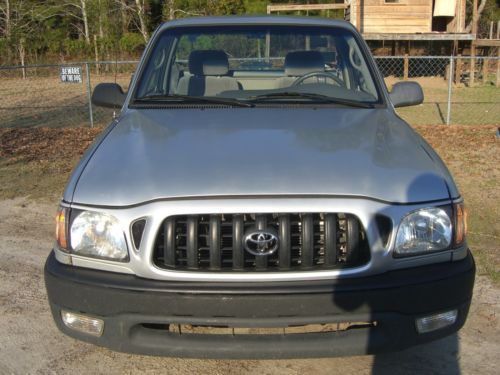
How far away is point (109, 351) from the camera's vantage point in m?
3.23

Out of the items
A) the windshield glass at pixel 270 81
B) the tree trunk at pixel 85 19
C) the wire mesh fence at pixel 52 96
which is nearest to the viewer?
the windshield glass at pixel 270 81

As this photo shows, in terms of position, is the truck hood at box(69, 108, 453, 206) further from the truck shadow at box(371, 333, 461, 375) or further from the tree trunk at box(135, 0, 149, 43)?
the tree trunk at box(135, 0, 149, 43)

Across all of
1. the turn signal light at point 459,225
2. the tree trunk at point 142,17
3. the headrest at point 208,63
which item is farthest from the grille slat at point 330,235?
the tree trunk at point 142,17

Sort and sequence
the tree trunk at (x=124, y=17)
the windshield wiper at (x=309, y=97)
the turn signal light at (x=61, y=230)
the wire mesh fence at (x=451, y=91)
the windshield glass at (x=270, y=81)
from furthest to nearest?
the tree trunk at (x=124, y=17) → the wire mesh fence at (x=451, y=91) → the windshield glass at (x=270, y=81) → the windshield wiper at (x=309, y=97) → the turn signal light at (x=61, y=230)

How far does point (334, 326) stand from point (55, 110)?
1330 centimetres

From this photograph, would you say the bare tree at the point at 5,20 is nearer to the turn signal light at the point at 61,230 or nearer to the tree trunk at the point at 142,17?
the tree trunk at the point at 142,17

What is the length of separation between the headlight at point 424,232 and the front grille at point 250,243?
0.18 meters

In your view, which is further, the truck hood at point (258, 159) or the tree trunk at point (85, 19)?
the tree trunk at point (85, 19)

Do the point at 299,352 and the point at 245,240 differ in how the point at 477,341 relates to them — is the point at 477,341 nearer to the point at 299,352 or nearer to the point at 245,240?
the point at 299,352

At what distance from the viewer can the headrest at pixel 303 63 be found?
4.23 m

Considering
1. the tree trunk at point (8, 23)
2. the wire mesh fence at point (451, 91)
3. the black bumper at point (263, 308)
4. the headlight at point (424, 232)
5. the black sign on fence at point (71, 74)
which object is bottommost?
the wire mesh fence at point (451, 91)

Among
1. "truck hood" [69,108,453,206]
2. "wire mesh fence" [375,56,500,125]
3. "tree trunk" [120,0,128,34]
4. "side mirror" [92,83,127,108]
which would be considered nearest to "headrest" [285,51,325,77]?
"truck hood" [69,108,453,206]

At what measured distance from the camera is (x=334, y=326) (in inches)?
98.9

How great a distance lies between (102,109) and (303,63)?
10.8 m
